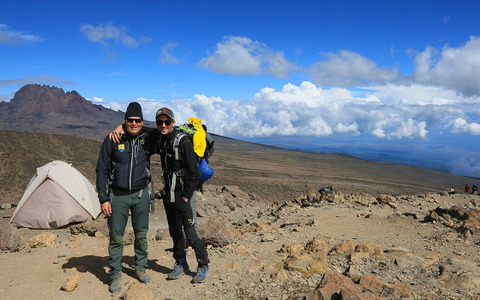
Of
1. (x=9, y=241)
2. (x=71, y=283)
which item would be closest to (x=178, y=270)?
(x=71, y=283)

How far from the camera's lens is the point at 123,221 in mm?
3611

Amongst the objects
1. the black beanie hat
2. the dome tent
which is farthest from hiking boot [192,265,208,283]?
the dome tent

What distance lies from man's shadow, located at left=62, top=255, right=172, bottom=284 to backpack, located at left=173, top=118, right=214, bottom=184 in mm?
1606

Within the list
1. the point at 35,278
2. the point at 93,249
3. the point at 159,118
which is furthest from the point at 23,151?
the point at 159,118

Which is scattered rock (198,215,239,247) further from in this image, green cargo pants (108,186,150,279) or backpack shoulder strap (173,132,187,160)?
backpack shoulder strap (173,132,187,160)

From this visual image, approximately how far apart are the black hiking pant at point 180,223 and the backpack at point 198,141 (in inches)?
15.0

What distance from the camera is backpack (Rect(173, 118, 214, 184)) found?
140 inches

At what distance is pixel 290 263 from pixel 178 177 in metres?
1.99

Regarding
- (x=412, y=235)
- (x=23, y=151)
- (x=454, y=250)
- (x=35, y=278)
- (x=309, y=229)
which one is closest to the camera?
(x=35, y=278)

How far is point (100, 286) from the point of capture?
3680mm

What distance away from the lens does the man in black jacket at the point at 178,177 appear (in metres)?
3.48

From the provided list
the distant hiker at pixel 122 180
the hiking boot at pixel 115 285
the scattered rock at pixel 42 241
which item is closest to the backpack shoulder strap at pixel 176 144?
the distant hiker at pixel 122 180

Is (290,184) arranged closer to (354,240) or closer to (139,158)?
(354,240)

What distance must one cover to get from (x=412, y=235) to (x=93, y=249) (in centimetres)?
648
